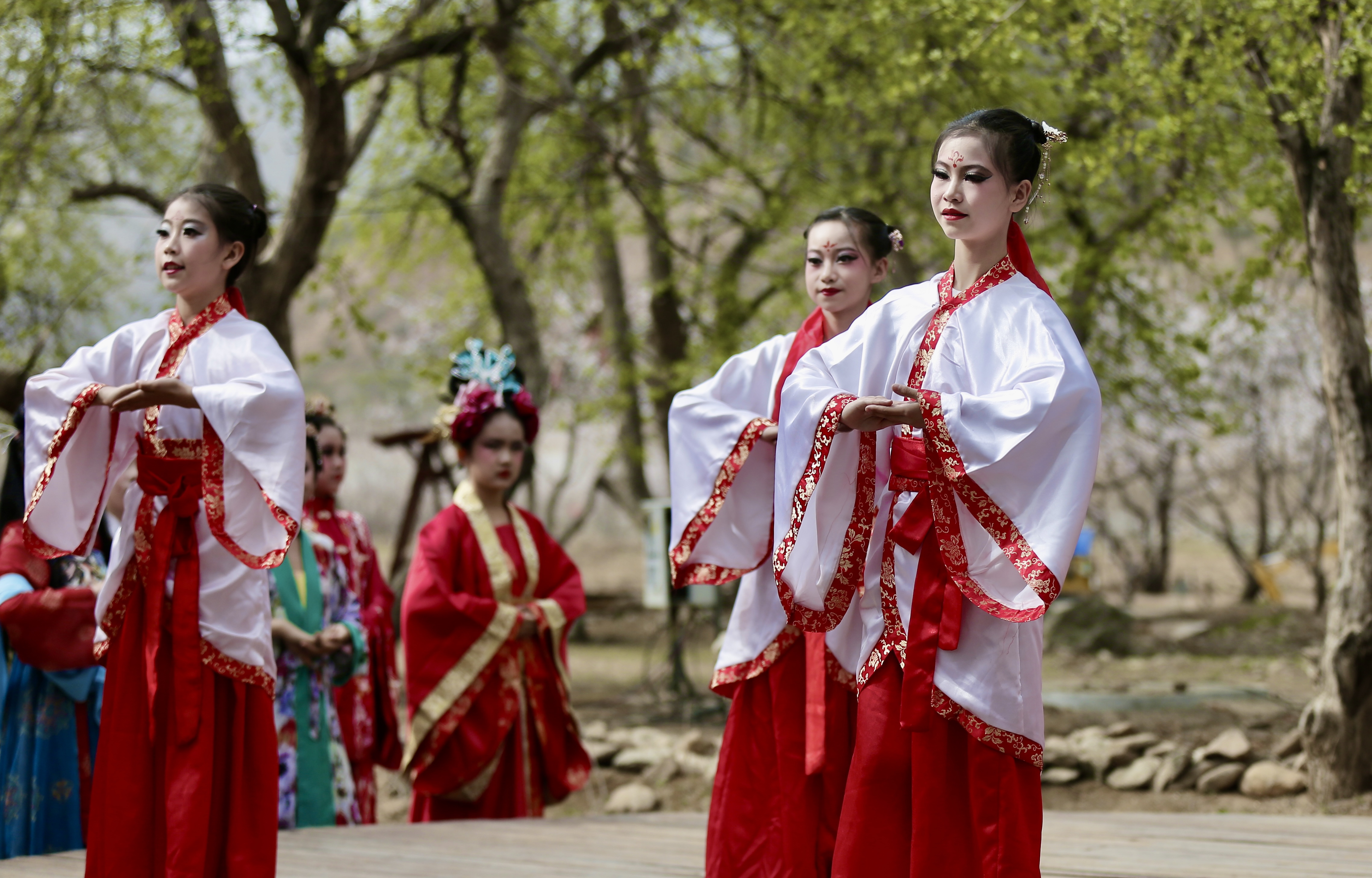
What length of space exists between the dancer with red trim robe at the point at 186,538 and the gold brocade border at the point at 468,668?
129 cm

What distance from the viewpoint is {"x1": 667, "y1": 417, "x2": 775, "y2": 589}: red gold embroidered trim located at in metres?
3.08

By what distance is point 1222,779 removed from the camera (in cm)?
551

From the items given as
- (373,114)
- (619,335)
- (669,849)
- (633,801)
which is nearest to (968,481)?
(669,849)

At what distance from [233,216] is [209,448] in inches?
22.4

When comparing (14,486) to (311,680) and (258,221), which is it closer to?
(311,680)

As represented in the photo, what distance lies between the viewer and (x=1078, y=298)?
8000 millimetres

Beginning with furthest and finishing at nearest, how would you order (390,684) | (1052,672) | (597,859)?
(1052,672) → (390,684) → (597,859)

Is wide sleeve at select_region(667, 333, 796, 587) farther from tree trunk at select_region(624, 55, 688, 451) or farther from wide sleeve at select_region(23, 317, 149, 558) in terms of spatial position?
tree trunk at select_region(624, 55, 688, 451)

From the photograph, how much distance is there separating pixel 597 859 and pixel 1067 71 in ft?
15.4

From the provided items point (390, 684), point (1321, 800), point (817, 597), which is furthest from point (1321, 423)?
point (817, 597)

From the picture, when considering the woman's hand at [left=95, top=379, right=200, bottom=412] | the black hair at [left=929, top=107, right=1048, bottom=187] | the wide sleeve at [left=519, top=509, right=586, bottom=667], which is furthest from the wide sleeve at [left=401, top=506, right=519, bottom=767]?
the black hair at [left=929, top=107, right=1048, bottom=187]

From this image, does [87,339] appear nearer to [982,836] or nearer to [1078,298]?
[1078,298]

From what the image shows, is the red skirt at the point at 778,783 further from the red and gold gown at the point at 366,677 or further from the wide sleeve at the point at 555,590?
the red and gold gown at the point at 366,677

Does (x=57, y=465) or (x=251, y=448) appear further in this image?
(x=57, y=465)
